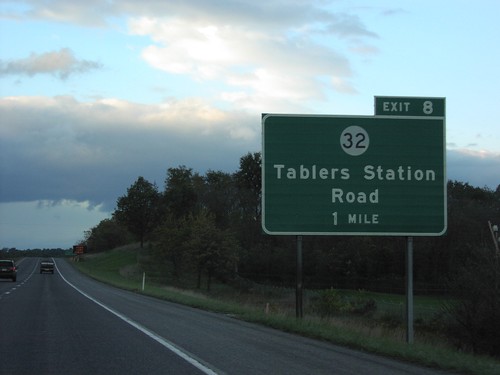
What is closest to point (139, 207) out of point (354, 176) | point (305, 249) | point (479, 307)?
point (305, 249)

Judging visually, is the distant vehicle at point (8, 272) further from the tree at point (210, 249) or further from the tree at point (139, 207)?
the tree at point (139, 207)

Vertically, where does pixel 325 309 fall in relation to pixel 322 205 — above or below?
below

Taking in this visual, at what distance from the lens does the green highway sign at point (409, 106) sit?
18453mm

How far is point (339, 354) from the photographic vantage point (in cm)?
1221

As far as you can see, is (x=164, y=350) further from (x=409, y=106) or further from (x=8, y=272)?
(x=8, y=272)

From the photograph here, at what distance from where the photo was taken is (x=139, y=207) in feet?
361

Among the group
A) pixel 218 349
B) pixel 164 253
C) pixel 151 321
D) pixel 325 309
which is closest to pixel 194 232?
pixel 164 253

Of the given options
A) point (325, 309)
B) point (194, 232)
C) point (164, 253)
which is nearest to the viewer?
point (325, 309)

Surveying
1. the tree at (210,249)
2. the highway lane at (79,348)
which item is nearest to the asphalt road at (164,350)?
the highway lane at (79,348)

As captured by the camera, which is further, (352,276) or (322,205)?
(352,276)

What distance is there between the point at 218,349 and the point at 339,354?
243 cm

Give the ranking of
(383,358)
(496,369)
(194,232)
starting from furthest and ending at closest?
(194,232)
(383,358)
(496,369)

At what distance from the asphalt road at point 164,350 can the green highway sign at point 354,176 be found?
145 inches

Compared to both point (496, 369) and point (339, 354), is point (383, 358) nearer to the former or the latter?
point (339, 354)
